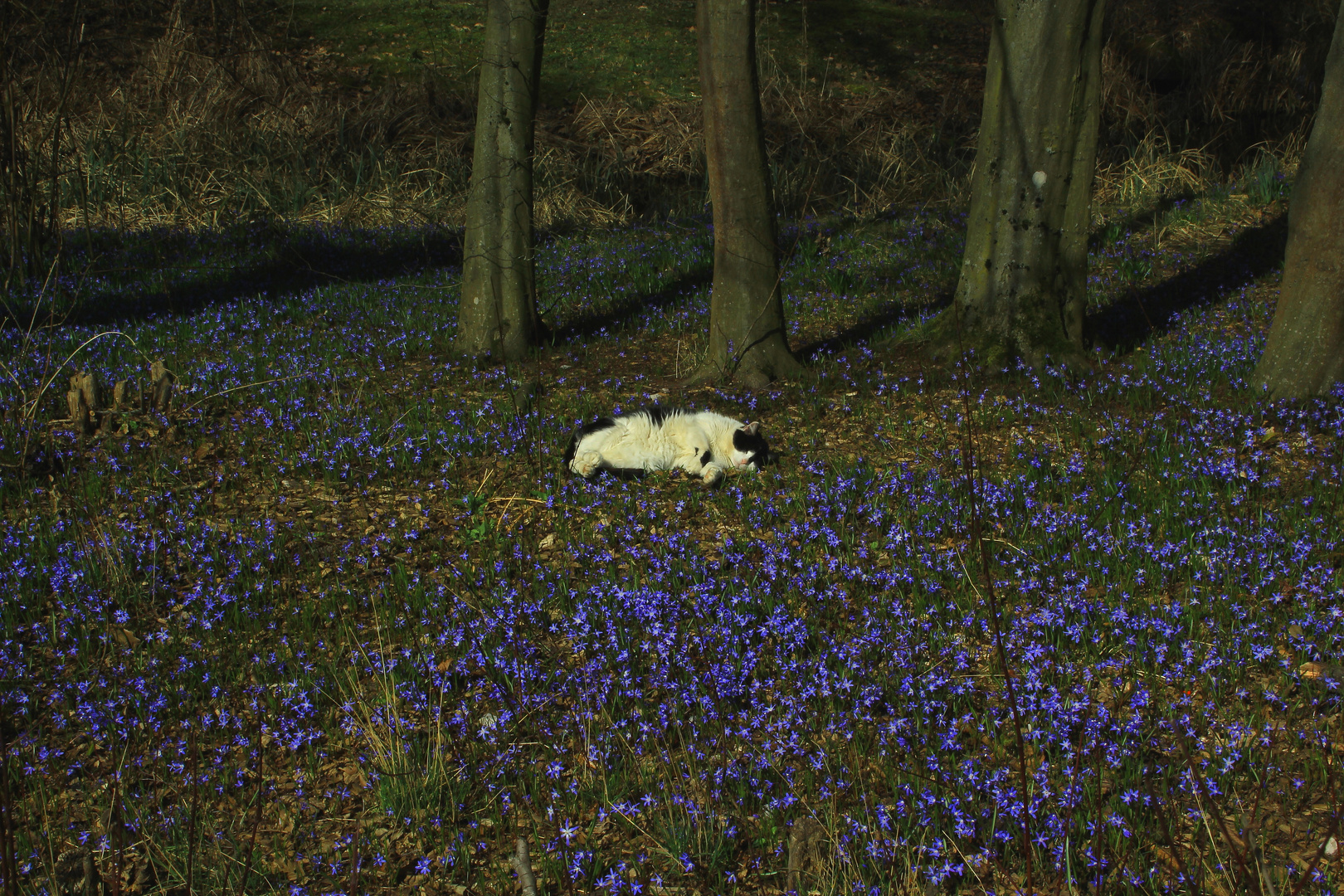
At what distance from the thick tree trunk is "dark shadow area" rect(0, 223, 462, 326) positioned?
7.19m

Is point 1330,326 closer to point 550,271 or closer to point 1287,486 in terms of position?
point 1287,486

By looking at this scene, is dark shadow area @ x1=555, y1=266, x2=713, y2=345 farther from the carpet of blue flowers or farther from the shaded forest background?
the shaded forest background

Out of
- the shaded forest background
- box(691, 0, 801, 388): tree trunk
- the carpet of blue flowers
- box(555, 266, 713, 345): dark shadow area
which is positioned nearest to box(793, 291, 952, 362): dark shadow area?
the carpet of blue flowers

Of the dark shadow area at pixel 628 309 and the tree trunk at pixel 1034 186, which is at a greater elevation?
the tree trunk at pixel 1034 186

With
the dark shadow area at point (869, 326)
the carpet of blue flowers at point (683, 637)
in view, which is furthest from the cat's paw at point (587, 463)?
the dark shadow area at point (869, 326)

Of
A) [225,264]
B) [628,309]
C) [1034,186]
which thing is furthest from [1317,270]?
[225,264]

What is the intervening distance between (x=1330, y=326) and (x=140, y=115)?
57.9 feet

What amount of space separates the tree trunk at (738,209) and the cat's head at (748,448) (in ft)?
5.07

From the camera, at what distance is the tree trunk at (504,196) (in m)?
7.35

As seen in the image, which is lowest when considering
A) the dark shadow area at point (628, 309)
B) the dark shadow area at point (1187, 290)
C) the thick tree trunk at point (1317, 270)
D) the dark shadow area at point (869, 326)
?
the dark shadow area at point (628, 309)

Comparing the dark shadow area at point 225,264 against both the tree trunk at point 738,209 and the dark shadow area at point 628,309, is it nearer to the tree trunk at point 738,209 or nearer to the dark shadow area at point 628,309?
the dark shadow area at point 628,309

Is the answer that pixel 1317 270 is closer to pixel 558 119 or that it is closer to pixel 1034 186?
pixel 1034 186

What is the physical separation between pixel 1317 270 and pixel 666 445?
4415 mm

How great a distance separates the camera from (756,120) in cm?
671
